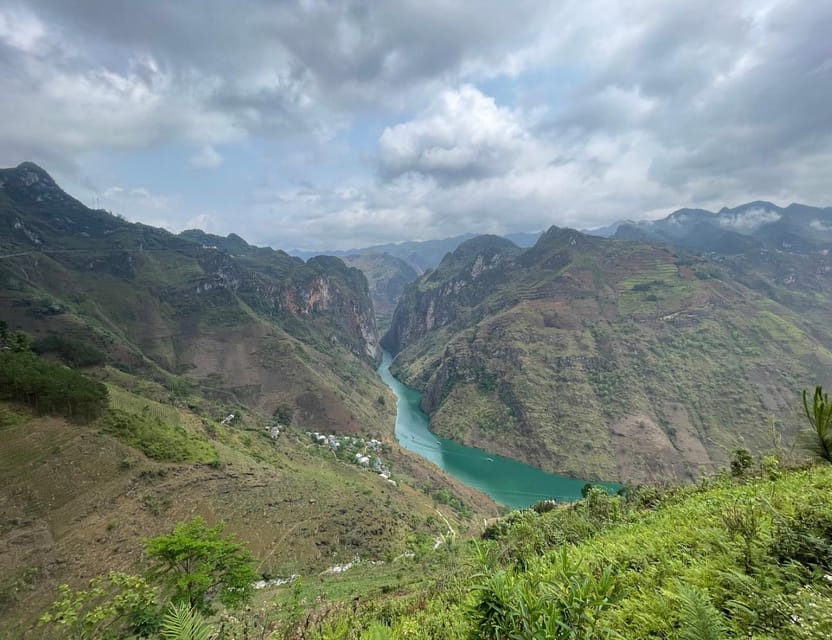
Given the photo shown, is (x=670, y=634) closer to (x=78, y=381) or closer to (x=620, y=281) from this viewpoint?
(x=78, y=381)

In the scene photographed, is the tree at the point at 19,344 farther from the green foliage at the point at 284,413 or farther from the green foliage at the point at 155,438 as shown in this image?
the green foliage at the point at 284,413

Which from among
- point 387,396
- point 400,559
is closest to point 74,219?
point 387,396

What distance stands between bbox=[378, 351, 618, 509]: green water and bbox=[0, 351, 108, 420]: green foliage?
5669 cm

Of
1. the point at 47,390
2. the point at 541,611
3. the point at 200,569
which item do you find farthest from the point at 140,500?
the point at 541,611

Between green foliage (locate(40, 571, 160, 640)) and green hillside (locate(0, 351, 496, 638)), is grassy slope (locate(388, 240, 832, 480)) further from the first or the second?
green foliage (locate(40, 571, 160, 640))

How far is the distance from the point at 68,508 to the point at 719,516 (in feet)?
107

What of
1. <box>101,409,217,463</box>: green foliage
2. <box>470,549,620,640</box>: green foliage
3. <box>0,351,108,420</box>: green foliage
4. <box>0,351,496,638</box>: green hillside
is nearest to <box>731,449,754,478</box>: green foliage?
<box>470,549,620,640</box>: green foliage

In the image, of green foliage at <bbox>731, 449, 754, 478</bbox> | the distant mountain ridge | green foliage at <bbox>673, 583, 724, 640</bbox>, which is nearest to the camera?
green foliage at <bbox>673, 583, 724, 640</bbox>

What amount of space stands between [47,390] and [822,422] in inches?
1629

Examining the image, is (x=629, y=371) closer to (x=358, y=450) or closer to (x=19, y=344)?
(x=358, y=450)

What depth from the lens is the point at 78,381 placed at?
31625 millimetres

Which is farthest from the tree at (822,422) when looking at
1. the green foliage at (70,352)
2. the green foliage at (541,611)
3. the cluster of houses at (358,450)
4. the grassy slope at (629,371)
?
the grassy slope at (629,371)

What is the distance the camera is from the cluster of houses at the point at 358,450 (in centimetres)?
5801

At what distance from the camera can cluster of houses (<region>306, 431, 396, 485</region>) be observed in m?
58.0
